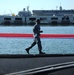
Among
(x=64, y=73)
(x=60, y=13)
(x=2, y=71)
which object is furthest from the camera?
(x=60, y=13)

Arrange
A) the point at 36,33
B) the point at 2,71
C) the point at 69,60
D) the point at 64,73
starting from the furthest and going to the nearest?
the point at 36,33
the point at 69,60
the point at 2,71
the point at 64,73

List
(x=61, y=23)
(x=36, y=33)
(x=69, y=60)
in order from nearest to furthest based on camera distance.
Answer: (x=69, y=60) → (x=36, y=33) → (x=61, y=23)

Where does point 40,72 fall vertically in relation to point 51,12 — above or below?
above

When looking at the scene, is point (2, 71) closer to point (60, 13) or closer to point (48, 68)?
point (48, 68)

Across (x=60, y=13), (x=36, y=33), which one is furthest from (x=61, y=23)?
(x=36, y=33)

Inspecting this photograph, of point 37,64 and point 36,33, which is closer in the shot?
point 37,64

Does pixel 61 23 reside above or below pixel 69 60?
below

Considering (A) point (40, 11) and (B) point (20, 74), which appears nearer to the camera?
(B) point (20, 74)

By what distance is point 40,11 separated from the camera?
586ft

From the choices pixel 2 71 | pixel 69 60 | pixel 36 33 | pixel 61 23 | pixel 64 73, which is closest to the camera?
pixel 64 73

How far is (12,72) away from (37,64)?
663 mm

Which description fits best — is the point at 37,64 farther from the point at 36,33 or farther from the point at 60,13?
the point at 60,13

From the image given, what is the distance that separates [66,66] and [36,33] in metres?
8.08

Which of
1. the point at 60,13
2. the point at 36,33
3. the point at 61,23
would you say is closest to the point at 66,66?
the point at 36,33
